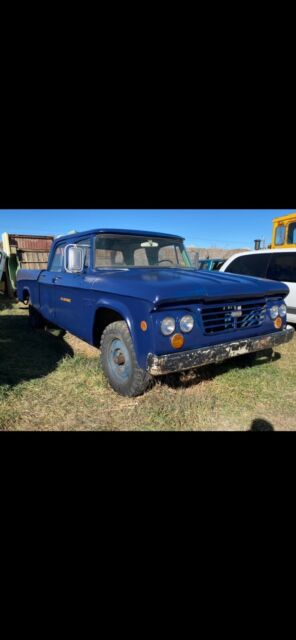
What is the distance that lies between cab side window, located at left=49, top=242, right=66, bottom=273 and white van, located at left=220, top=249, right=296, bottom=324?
308 cm

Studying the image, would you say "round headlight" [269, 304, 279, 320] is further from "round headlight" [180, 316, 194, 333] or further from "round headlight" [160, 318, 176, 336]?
"round headlight" [160, 318, 176, 336]

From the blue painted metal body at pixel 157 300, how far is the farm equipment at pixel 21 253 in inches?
268

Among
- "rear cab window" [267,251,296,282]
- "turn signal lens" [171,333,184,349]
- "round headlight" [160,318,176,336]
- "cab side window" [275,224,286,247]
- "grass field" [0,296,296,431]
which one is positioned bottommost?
"grass field" [0,296,296,431]

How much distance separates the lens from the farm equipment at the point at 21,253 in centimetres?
1034

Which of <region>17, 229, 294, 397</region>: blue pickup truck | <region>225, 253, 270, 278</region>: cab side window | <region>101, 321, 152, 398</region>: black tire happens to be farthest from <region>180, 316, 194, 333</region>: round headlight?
<region>225, 253, 270, 278</region>: cab side window

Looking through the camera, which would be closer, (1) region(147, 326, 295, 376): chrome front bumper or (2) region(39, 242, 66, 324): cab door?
(1) region(147, 326, 295, 376): chrome front bumper

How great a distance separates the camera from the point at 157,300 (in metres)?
2.59

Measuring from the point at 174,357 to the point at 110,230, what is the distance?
2056 millimetres

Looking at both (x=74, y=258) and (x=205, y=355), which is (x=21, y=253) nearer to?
(x=74, y=258)

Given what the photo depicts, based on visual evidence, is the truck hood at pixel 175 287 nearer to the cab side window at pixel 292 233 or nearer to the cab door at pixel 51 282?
the cab door at pixel 51 282

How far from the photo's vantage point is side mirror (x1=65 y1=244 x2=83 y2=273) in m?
3.80

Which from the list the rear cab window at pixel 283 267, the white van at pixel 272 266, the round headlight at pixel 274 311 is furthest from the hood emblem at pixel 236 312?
the rear cab window at pixel 283 267

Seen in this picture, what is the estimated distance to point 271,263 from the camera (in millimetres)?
5562

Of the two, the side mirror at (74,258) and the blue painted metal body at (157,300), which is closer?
the blue painted metal body at (157,300)
